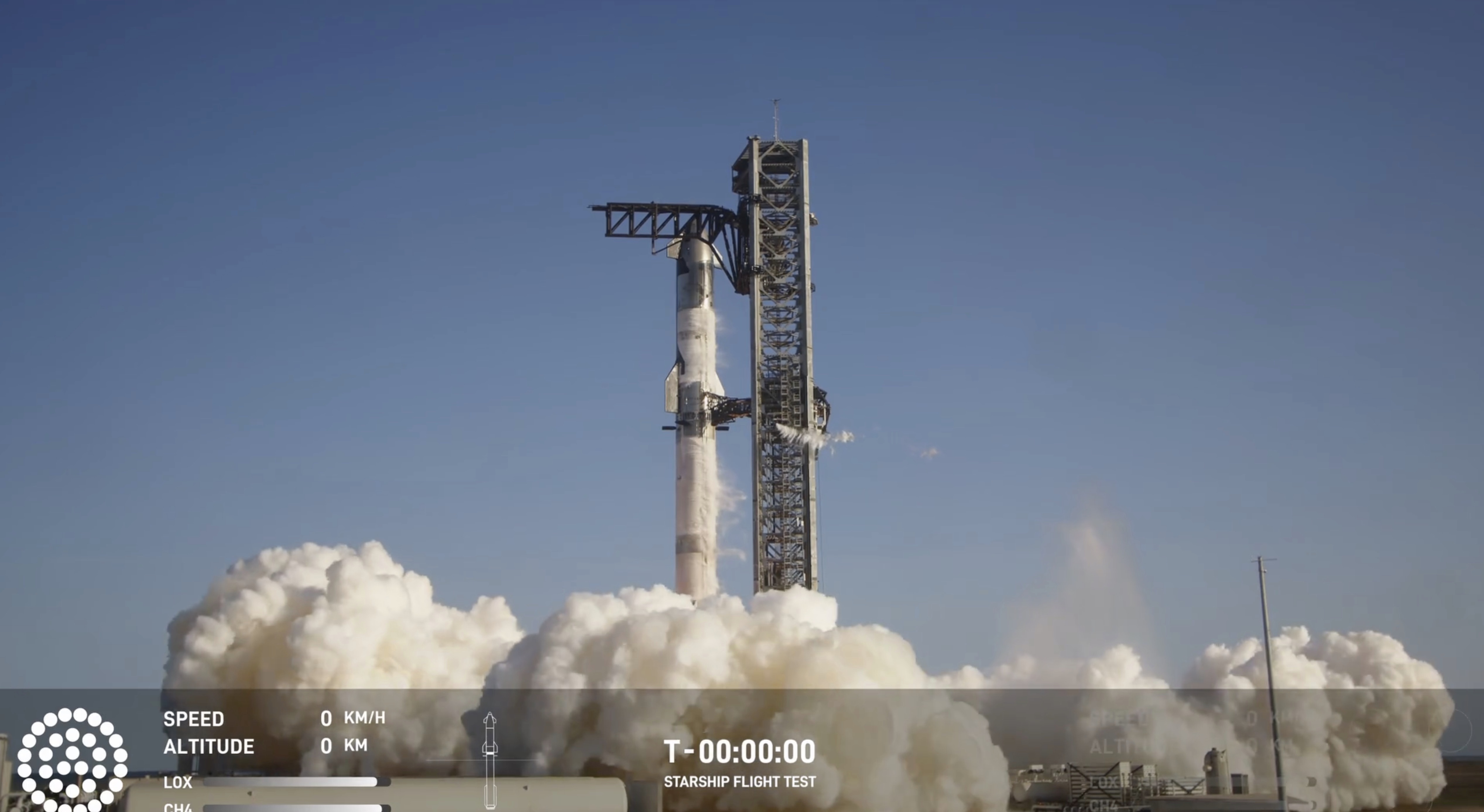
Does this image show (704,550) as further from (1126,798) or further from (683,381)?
Result: (1126,798)

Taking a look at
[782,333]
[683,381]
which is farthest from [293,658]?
[782,333]
